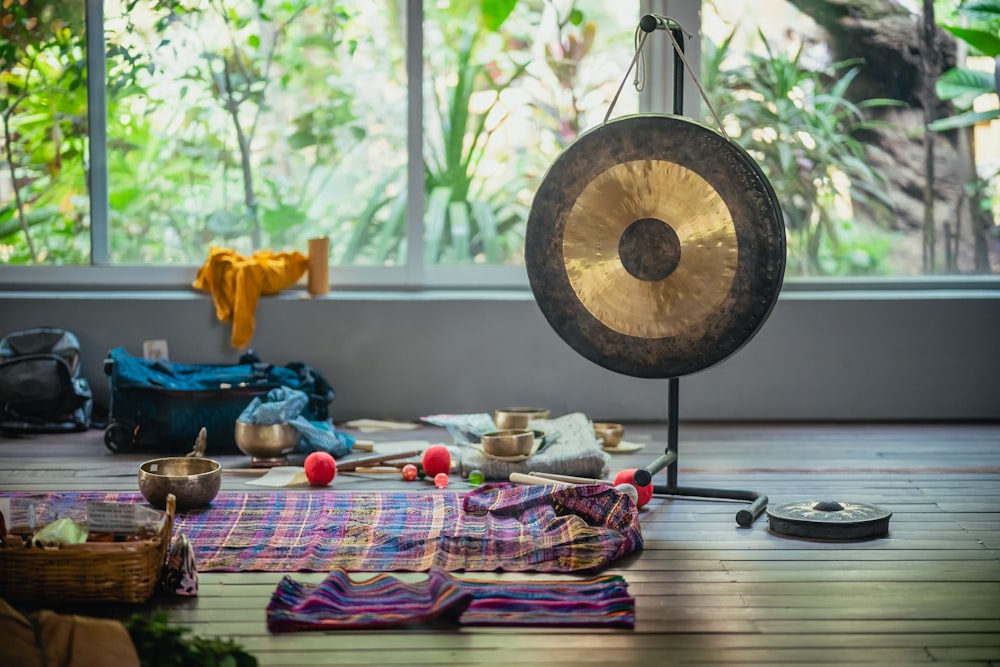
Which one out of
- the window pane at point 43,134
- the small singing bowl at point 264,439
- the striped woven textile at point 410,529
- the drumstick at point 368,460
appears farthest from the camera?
the window pane at point 43,134

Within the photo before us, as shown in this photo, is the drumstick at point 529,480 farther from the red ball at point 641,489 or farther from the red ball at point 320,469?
A: the red ball at point 320,469

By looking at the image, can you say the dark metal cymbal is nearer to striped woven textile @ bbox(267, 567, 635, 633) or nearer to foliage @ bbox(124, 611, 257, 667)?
striped woven textile @ bbox(267, 567, 635, 633)

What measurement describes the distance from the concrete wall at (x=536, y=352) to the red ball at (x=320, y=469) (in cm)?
110

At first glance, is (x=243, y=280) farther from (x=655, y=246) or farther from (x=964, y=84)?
(x=964, y=84)

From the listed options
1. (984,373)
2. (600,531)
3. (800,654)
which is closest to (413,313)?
(600,531)

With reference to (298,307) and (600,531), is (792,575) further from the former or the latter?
(298,307)

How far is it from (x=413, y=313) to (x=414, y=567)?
6.66ft

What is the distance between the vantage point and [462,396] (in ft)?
15.1

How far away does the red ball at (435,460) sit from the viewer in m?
3.54

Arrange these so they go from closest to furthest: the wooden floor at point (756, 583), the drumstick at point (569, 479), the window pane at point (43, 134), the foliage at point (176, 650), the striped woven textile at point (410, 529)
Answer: the foliage at point (176, 650)
the wooden floor at point (756, 583)
the striped woven textile at point (410, 529)
the drumstick at point (569, 479)
the window pane at point (43, 134)

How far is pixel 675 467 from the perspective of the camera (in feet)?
11.1

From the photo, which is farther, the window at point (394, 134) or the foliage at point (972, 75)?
the window at point (394, 134)

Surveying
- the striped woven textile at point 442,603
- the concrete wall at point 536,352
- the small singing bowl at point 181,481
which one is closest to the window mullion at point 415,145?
the concrete wall at point 536,352

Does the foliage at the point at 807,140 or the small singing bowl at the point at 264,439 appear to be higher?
the foliage at the point at 807,140
